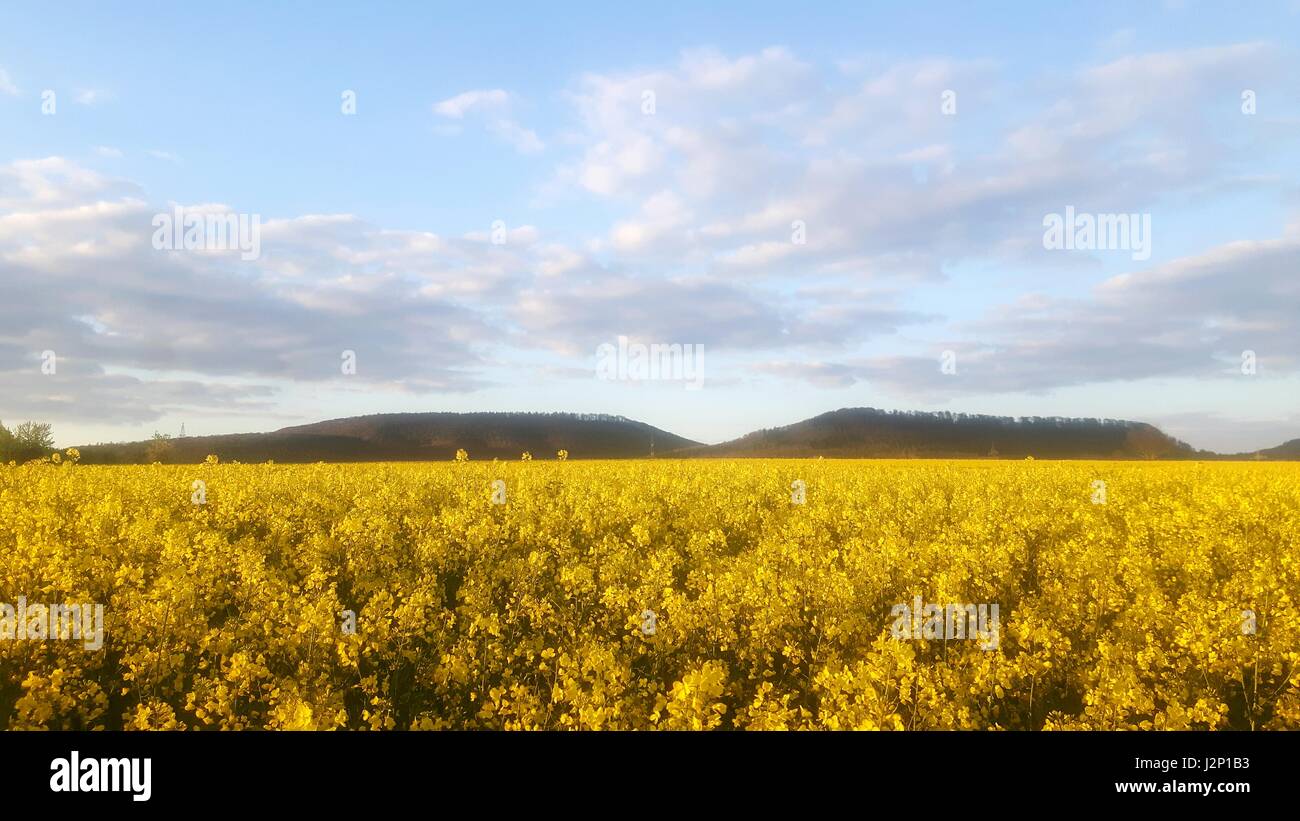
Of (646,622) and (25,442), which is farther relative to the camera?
(25,442)

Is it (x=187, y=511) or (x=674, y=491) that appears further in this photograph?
Result: (x=674, y=491)

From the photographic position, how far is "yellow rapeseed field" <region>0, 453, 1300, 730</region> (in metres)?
5.93

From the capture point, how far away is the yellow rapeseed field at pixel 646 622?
5930 millimetres

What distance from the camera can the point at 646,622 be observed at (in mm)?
7625

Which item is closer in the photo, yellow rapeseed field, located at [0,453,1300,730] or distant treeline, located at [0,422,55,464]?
yellow rapeseed field, located at [0,453,1300,730]

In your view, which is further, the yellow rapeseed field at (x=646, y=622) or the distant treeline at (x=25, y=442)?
the distant treeline at (x=25, y=442)
